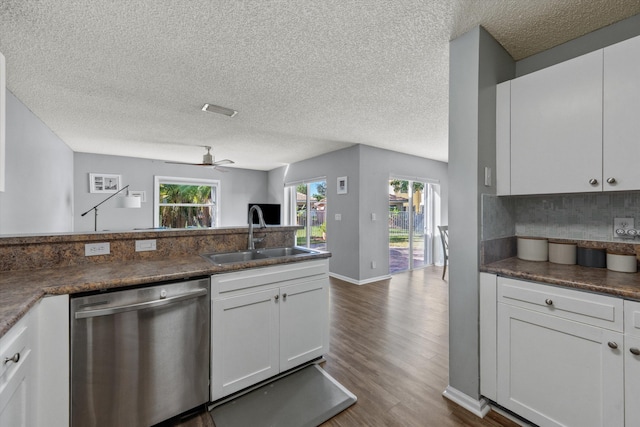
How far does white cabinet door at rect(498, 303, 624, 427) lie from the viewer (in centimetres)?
122

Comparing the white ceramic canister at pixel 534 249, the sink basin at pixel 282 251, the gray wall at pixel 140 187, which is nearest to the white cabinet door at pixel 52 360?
the sink basin at pixel 282 251

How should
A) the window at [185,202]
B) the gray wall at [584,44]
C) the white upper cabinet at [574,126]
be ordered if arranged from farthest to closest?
the window at [185,202]
the gray wall at [584,44]
the white upper cabinet at [574,126]

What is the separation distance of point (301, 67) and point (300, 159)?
3.86 metres

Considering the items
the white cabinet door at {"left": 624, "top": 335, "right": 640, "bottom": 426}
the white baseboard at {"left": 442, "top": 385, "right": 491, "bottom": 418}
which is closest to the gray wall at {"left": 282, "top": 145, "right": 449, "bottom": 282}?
the white baseboard at {"left": 442, "top": 385, "right": 491, "bottom": 418}

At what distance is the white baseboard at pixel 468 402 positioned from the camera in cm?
160

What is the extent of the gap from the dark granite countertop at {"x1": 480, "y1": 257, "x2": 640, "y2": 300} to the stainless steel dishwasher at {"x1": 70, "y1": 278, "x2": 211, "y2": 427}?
180 centimetres

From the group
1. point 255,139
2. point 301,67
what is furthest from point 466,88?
point 255,139

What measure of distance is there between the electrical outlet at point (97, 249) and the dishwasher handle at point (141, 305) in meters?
0.62

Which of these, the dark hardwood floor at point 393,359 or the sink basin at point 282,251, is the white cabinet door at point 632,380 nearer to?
the dark hardwood floor at point 393,359

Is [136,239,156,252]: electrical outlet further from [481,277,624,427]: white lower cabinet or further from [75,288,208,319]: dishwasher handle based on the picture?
[481,277,624,427]: white lower cabinet

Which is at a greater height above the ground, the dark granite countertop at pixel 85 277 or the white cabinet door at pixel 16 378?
the dark granite countertop at pixel 85 277

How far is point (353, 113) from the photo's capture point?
3.11 metres

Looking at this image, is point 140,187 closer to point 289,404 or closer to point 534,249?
point 289,404

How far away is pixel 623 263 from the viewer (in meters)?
1.51
